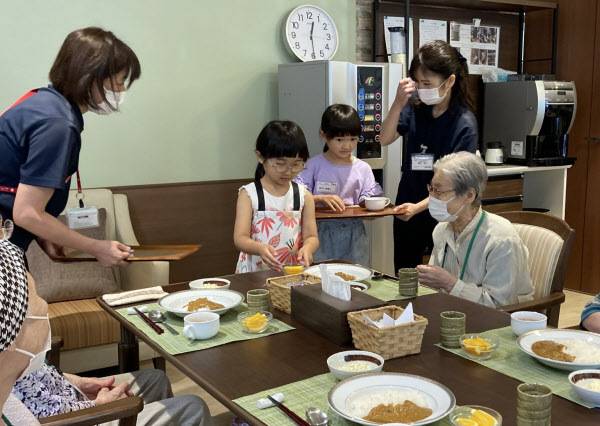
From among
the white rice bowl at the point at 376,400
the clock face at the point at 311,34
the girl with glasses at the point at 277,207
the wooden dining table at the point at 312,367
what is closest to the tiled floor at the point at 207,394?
the girl with glasses at the point at 277,207

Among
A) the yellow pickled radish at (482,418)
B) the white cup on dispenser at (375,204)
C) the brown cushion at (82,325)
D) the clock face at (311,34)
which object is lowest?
the brown cushion at (82,325)

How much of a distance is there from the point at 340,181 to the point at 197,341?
176cm

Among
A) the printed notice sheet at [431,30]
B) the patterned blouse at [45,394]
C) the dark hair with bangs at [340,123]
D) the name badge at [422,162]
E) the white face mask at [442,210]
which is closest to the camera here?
the patterned blouse at [45,394]

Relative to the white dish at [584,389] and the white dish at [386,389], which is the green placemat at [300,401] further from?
the white dish at [584,389]

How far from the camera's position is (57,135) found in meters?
1.91

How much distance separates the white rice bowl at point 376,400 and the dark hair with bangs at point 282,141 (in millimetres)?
1418

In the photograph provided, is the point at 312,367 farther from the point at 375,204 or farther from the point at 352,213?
the point at 375,204

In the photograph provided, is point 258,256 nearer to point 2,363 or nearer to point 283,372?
point 283,372

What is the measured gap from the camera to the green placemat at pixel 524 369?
1.34 m

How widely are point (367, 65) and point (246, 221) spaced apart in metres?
1.75

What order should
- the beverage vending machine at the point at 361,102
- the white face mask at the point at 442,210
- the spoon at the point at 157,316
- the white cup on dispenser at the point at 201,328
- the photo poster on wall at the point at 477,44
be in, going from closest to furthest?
the white cup on dispenser at the point at 201,328 < the spoon at the point at 157,316 < the white face mask at the point at 442,210 < the beverage vending machine at the point at 361,102 < the photo poster on wall at the point at 477,44

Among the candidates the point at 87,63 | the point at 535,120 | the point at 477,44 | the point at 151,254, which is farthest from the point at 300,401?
the point at 477,44

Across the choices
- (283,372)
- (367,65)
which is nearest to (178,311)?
(283,372)

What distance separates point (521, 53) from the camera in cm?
525
